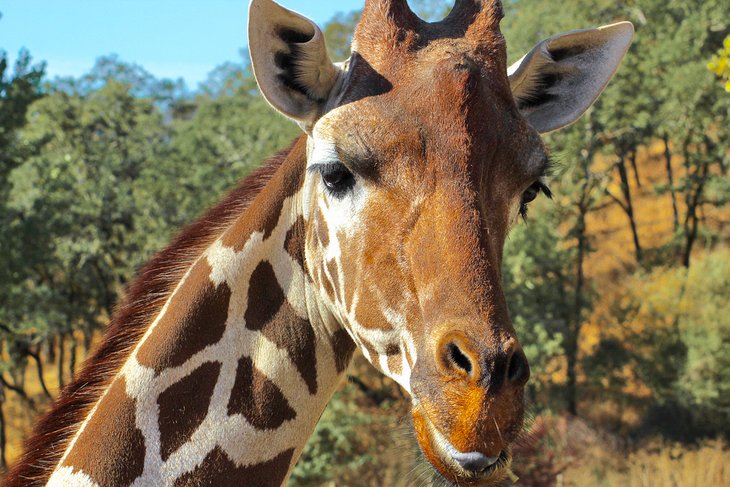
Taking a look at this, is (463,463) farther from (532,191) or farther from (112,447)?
(112,447)

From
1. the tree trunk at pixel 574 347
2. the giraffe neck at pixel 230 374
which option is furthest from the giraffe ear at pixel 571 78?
the tree trunk at pixel 574 347

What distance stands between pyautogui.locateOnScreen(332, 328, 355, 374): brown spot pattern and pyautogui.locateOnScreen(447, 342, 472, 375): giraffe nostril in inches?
36.7

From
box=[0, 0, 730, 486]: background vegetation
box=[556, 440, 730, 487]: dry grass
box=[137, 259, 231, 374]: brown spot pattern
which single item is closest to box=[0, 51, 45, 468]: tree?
box=[0, 0, 730, 486]: background vegetation

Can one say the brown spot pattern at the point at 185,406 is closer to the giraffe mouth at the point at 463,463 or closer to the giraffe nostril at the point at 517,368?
the giraffe mouth at the point at 463,463

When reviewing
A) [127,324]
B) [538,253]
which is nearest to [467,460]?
[127,324]

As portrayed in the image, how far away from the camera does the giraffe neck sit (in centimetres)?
330

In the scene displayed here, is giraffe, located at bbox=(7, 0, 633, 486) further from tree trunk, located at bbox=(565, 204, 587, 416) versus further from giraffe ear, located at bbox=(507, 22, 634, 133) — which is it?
tree trunk, located at bbox=(565, 204, 587, 416)

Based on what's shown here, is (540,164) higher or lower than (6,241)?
higher

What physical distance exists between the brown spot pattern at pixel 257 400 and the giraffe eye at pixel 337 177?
81 centimetres

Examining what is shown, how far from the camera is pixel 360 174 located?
10.6 feet

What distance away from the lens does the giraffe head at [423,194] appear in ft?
9.05

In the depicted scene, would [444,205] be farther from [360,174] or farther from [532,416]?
[532,416]

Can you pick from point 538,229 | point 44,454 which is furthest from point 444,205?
point 538,229

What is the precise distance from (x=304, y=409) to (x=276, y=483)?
319mm
